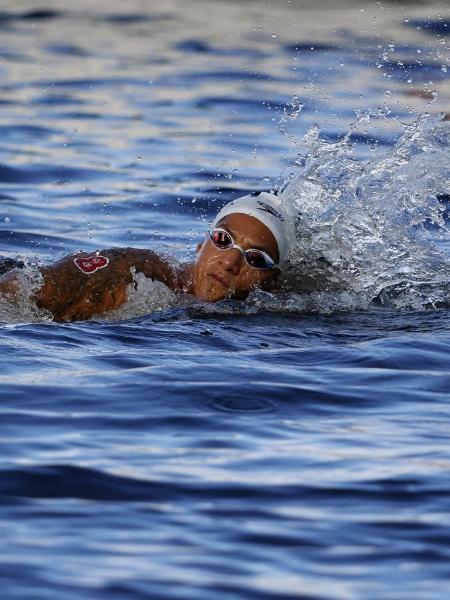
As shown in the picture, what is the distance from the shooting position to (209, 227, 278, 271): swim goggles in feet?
29.1

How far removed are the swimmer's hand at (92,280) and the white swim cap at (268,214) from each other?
52 centimetres

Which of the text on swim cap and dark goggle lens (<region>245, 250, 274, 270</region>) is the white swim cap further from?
dark goggle lens (<region>245, 250, 274, 270</region>)

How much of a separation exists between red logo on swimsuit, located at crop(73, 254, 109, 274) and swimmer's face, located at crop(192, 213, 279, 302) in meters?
0.59

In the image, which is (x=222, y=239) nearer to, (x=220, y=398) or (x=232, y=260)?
(x=232, y=260)

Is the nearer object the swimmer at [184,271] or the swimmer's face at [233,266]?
the swimmer at [184,271]

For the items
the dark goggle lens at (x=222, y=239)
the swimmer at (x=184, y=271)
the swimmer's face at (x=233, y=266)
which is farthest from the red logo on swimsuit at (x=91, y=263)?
the dark goggle lens at (x=222, y=239)

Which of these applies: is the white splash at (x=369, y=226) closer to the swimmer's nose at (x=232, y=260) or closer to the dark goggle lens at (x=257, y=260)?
the dark goggle lens at (x=257, y=260)

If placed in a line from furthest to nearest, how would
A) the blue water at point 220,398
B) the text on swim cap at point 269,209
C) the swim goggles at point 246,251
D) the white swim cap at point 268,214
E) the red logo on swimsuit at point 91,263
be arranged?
the text on swim cap at point 269,209 < the white swim cap at point 268,214 < the swim goggles at point 246,251 < the red logo on swimsuit at point 91,263 < the blue water at point 220,398

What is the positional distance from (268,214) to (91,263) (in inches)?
49.9

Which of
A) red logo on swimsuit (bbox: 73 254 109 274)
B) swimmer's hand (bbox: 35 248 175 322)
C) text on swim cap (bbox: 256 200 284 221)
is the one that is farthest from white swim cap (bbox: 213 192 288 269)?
red logo on swimsuit (bbox: 73 254 109 274)

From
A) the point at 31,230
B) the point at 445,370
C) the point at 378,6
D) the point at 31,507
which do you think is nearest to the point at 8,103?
the point at 31,230

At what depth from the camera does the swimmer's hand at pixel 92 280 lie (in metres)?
8.52

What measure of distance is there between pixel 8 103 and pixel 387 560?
545 inches

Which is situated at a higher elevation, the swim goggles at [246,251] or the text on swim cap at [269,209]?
the text on swim cap at [269,209]
